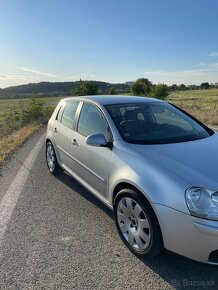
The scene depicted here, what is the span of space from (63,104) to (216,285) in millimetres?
4227

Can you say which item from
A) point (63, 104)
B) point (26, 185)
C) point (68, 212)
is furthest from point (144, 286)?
point (63, 104)

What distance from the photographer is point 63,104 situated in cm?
603

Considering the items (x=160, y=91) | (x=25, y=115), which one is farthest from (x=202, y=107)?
(x=160, y=91)

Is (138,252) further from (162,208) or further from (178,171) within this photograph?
(178,171)

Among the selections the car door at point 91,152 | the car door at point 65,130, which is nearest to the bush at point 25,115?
the car door at point 65,130

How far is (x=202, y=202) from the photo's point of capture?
273cm

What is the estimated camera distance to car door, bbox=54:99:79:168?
16.9 feet

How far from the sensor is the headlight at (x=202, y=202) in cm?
→ 269

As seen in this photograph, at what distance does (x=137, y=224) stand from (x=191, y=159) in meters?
0.88

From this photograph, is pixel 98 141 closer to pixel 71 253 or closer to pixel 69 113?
pixel 71 253

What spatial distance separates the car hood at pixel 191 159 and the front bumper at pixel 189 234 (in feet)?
1.06

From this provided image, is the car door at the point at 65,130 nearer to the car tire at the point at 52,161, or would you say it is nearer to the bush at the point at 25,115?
the car tire at the point at 52,161

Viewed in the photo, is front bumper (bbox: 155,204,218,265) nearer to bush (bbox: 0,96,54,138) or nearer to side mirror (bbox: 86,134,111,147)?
side mirror (bbox: 86,134,111,147)

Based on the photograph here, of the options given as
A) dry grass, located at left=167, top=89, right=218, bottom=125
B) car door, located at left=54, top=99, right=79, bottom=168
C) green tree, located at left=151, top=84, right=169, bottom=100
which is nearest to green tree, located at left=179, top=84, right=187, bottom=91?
green tree, located at left=151, top=84, right=169, bottom=100
